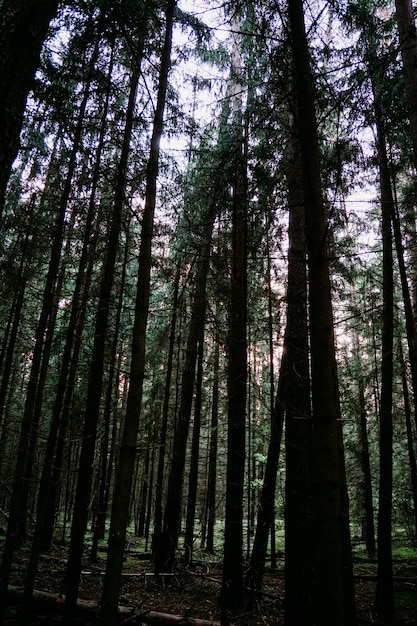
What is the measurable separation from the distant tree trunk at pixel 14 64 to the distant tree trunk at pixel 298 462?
3.91 metres

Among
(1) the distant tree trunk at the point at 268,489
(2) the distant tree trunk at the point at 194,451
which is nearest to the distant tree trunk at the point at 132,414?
(1) the distant tree trunk at the point at 268,489

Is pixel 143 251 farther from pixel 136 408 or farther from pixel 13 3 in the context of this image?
pixel 13 3

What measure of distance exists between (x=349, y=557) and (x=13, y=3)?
8.57 meters

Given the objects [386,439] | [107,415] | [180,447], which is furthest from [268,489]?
[107,415]

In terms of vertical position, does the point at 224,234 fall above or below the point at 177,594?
above

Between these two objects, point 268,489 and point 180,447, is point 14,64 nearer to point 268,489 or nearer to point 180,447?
point 268,489

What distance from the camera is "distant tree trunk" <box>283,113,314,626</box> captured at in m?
6.11

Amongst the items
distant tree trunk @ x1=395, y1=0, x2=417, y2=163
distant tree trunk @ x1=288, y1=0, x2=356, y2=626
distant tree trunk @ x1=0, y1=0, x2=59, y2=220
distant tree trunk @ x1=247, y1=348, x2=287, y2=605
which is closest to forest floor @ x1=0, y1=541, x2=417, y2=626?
distant tree trunk @ x1=247, y1=348, x2=287, y2=605

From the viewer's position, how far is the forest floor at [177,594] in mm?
6922

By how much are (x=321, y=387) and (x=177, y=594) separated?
9.48 meters

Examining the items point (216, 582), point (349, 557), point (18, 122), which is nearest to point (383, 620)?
point (349, 557)

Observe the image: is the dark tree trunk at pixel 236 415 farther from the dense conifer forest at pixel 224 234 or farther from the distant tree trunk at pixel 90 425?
the distant tree trunk at pixel 90 425

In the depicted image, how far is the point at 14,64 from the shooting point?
3.37 meters

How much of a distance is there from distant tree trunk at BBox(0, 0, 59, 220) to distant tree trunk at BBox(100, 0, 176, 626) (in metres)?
1.43
